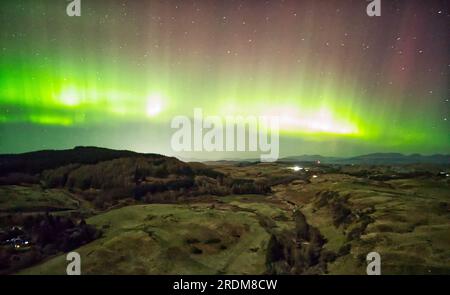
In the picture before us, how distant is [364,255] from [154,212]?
3644 centimetres

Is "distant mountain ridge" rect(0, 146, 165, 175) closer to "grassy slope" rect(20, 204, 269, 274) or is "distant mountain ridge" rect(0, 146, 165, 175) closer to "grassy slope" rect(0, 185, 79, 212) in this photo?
"grassy slope" rect(0, 185, 79, 212)

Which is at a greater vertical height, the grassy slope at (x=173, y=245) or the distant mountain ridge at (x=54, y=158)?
the distant mountain ridge at (x=54, y=158)

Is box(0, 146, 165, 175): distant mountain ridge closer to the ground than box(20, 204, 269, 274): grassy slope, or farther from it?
farther from it

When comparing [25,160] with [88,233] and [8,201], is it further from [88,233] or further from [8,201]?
[88,233]

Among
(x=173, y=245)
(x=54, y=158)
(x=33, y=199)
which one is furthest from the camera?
(x=54, y=158)

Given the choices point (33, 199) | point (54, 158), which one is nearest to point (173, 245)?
point (33, 199)

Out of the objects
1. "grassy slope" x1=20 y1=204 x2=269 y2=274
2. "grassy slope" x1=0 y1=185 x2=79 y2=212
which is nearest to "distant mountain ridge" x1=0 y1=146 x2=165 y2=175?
"grassy slope" x1=0 y1=185 x2=79 y2=212

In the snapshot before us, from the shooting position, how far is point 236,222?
5478cm

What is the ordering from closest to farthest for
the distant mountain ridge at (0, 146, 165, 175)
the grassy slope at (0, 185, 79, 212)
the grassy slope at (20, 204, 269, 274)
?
the grassy slope at (20, 204, 269, 274), the grassy slope at (0, 185, 79, 212), the distant mountain ridge at (0, 146, 165, 175)

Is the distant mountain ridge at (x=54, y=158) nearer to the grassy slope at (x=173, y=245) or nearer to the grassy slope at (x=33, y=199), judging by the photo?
the grassy slope at (x=33, y=199)

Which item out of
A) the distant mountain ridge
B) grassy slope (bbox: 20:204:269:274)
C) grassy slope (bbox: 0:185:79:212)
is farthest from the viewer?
the distant mountain ridge

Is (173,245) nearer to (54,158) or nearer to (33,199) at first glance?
(33,199)

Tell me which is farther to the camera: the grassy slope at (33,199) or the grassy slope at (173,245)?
the grassy slope at (33,199)

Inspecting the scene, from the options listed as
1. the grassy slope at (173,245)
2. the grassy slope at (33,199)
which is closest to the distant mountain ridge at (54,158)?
the grassy slope at (33,199)
